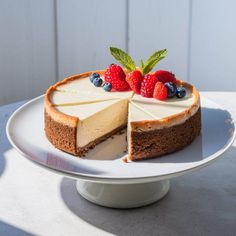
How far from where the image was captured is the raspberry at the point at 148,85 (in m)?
1.25

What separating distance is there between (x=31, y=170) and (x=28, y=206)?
0.60 ft

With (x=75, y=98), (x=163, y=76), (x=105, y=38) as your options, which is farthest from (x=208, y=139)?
(x=105, y=38)

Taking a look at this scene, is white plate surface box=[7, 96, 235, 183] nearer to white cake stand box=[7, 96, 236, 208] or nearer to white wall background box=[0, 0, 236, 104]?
white cake stand box=[7, 96, 236, 208]

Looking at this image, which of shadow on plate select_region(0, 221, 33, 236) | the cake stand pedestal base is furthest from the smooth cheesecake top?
shadow on plate select_region(0, 221, 33, 236)

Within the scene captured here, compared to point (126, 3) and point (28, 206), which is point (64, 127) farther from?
point (126, 3)

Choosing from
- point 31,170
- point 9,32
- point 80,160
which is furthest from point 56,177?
point 9,32

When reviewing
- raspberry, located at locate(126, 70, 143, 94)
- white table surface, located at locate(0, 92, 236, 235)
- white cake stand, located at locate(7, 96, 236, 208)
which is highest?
raspberry, located at locate(126, 70, 143, 94)

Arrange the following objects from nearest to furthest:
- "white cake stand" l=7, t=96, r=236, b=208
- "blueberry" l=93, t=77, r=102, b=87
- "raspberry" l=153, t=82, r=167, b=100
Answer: "white cake stand" l=7, t=96, r=236, b=208
"raspberry" l=153, t=82, r=167, b=100
"blueberry" l=93, t=77, r=102, b=87

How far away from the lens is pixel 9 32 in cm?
240

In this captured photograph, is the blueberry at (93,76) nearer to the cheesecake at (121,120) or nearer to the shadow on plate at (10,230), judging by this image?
the cheesecake at (121,120)

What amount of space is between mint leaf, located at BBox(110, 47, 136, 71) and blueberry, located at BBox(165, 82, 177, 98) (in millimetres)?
123

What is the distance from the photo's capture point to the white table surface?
40.0 inches

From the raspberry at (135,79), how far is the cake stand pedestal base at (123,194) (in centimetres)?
25

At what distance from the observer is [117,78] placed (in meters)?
1.32
